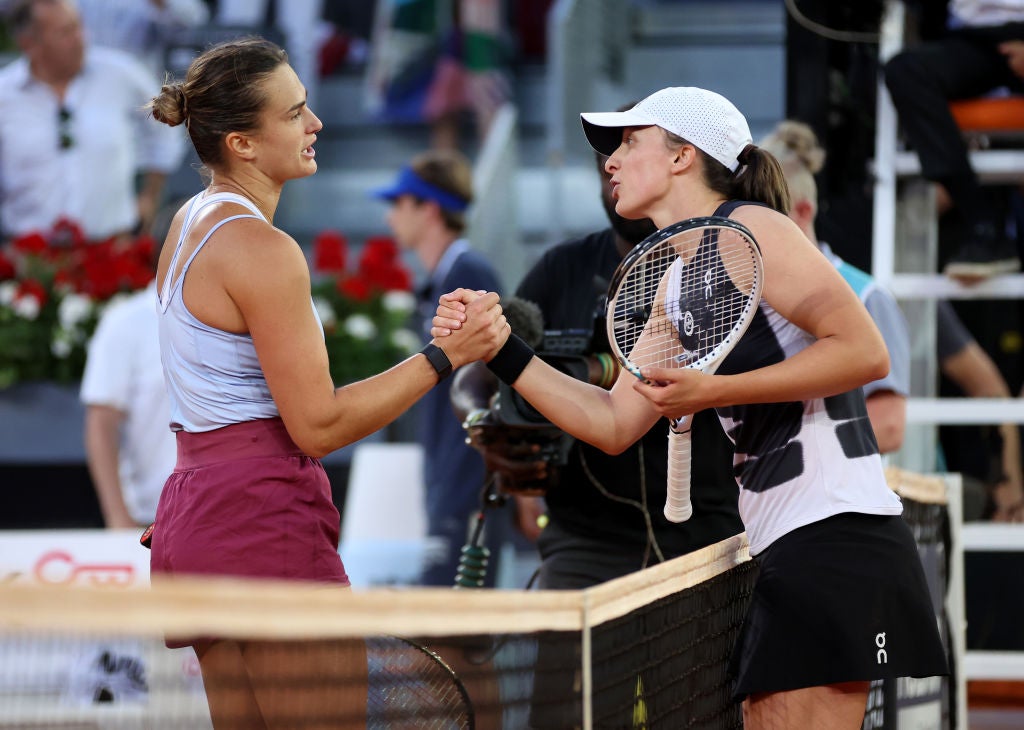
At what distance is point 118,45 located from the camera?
986cm

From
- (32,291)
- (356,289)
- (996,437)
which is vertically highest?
(32,291)

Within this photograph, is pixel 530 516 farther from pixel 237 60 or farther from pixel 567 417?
pixel 237 60

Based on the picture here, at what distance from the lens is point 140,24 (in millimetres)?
9930

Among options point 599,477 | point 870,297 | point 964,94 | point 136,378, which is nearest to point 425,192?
point 136,378

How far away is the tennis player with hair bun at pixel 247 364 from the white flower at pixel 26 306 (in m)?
4.57

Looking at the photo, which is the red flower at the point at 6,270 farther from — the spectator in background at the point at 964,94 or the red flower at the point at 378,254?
the spectator in background at the point at 964,94

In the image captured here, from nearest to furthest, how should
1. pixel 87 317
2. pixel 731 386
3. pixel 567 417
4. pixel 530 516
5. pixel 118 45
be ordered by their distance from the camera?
pixel 731 386 < pixel 567 417 < pixel 530 516 < pixel 87 317 < pixel 118 45

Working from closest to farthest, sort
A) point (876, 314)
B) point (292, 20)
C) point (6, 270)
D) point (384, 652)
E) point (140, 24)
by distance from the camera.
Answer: point (384, 652) → point (876, 314) → point (6, 270) → point (140, 24) → point (292, 20)

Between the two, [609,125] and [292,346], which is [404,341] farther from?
[292,346]

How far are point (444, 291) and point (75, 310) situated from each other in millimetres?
2028

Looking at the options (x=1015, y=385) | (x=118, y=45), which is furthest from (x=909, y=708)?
(x=118, y=45)

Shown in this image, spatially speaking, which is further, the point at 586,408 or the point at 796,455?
the point at 586,408

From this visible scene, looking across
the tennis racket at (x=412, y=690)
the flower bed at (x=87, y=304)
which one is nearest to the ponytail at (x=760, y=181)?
the tennis racket at (x=412, y=690)

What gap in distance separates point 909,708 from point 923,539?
45 centimetres
